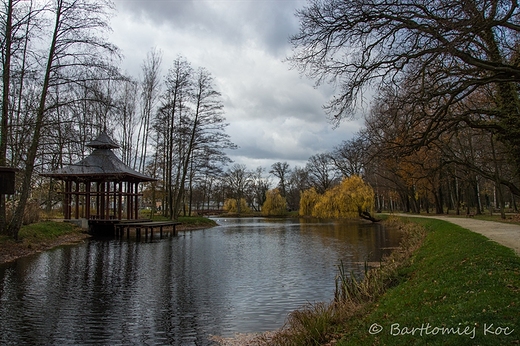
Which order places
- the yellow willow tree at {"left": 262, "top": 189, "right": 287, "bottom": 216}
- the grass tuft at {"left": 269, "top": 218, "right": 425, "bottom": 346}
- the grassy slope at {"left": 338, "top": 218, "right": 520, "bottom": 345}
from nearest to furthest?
the grassy slope at {"left": 338, "top": 218, "right": 520, "bottom": 345} → the grass tuft at {"left": 269, "top": 218, "right": 425, "bottom": 346} → the yellow willow tree at {"left": 262, "top": 189, "right": 287, "bottom": 216}

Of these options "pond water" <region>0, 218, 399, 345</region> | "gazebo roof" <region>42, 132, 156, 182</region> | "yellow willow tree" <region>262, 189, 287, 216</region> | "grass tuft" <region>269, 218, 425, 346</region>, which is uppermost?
"gazebo roof" <region>42, 132, 156, 182</region>

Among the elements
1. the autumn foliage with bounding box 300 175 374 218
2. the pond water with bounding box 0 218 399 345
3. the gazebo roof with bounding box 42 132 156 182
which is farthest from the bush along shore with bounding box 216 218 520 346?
the autumn foliage with bounding box 300 175 374 218

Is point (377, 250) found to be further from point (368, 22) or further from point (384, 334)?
point (384, 334)

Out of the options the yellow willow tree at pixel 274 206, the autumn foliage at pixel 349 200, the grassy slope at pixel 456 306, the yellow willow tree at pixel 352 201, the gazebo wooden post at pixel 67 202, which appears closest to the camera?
the grassy slope at pixel 456 306

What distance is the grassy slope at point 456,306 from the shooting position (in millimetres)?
3710

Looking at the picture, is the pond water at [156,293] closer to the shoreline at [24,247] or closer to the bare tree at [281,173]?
the shoreline at [24,247]

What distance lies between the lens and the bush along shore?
3.81 m

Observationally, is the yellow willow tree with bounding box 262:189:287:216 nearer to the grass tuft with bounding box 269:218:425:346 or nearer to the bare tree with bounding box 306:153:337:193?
the bare tree with bounding box 306:153:337:193

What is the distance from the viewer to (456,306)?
4500mm

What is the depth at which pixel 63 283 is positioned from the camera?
929 cm

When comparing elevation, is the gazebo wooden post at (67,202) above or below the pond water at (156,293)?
above

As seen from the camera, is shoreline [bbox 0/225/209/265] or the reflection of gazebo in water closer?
shoreline [bbox 0/225/209/265]

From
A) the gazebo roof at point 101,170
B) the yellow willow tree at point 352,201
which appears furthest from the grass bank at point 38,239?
the yellow willow tree at point 352,201

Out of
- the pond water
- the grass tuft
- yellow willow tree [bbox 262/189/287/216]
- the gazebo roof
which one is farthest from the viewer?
yellow willow tree [bbox 262/189/287/216]
